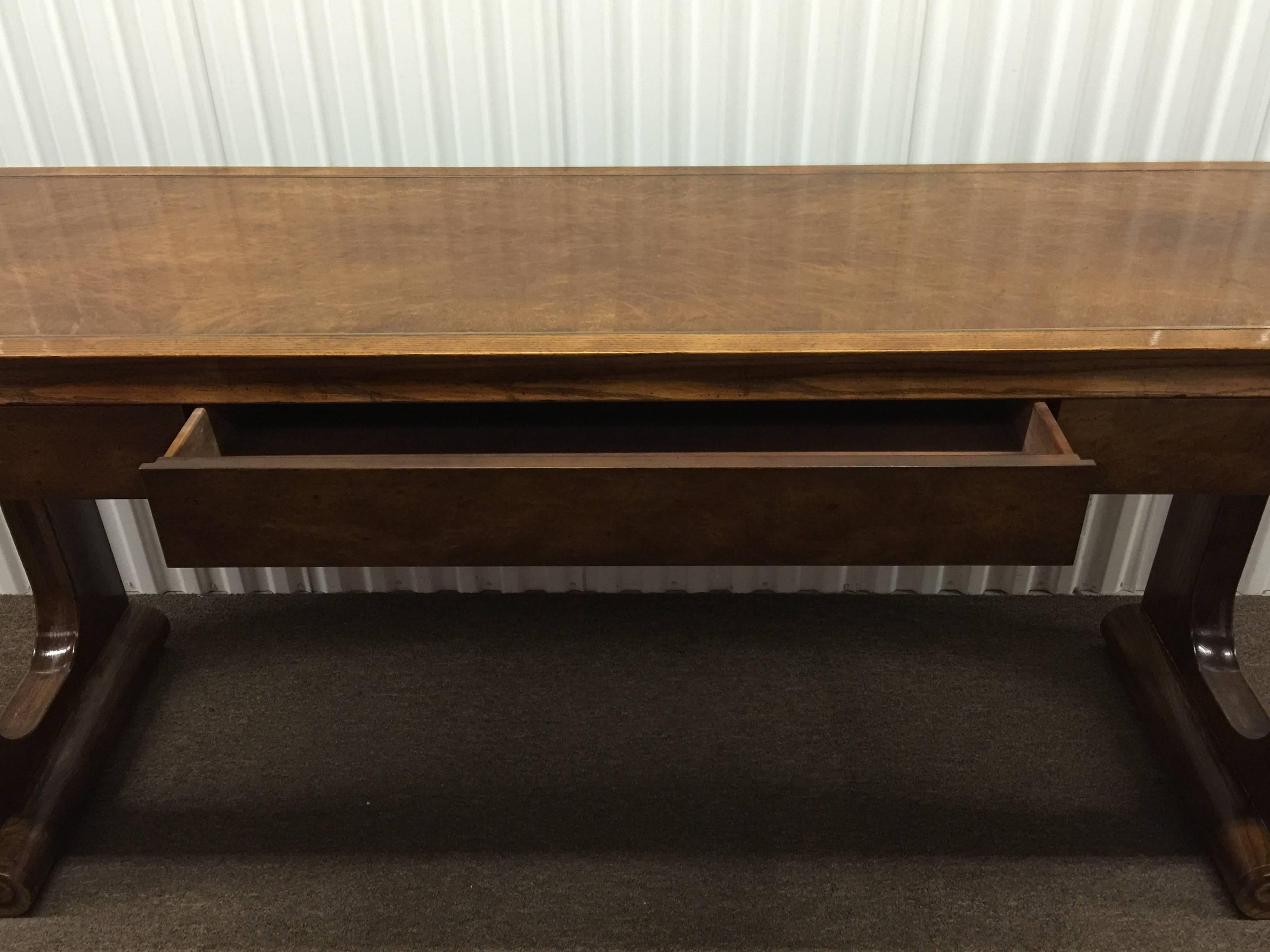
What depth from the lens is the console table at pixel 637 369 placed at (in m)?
0.78

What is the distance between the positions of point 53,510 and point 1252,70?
63.7 inches

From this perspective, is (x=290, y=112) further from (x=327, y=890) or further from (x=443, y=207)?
(x=327, y=890)

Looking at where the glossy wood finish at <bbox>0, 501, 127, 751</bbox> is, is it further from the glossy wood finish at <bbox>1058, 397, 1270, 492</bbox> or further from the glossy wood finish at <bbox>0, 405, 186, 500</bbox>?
the glossy wood finish at <bbox>1058, 397, 1270, 492</bbox>

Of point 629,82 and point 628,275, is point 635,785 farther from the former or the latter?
point 629,82

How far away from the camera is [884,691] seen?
58.8 inches

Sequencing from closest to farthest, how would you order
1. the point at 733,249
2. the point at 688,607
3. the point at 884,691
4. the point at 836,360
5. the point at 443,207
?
the point at 836,360 → the point at 733,249 → the point at 443,207 → the point at 884,691 → the point at 688,607

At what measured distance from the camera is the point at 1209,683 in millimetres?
1322

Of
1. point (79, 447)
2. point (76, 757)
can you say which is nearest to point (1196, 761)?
point (79, 447)

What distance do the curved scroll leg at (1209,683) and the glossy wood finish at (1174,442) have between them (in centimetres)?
46

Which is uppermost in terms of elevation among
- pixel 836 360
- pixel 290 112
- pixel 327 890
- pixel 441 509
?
pixel 290 112

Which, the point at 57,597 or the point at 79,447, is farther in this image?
the point at 57,597

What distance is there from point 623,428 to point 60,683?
893 millimetres

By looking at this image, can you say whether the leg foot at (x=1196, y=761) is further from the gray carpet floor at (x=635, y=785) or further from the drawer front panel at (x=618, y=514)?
the drawer front panel at (x=618, y=514)

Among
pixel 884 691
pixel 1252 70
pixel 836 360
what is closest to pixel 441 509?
pixel 836 360
